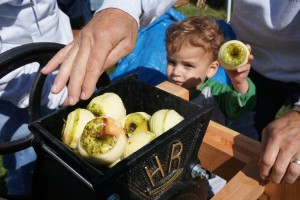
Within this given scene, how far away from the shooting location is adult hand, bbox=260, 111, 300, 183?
29.2 inches

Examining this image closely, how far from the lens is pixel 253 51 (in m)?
1.53

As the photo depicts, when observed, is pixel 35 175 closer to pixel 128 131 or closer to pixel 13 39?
pixel 128 131

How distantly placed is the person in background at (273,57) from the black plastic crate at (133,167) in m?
0.20

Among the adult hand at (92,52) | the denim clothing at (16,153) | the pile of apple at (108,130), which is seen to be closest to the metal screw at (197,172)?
the pile of apple at (108,130)

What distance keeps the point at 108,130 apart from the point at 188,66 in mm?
1066

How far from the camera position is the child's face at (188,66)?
5.37ft

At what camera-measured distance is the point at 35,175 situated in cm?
78

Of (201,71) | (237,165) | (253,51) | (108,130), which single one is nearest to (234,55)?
(253,51)

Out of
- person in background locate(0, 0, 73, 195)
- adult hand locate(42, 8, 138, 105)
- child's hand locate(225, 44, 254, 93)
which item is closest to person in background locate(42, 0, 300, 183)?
adult hand locate(42, 8, 138, 105)

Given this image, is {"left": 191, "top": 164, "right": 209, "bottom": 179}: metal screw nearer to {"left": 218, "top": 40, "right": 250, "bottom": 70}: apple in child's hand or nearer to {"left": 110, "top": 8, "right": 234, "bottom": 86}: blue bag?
{"left": 218, "top": 40, "right": 250, "bottom": 70}: apple in child's hand

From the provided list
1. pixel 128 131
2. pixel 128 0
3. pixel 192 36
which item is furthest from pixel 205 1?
pixel 128 131

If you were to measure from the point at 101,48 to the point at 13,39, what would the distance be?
0.54 metres

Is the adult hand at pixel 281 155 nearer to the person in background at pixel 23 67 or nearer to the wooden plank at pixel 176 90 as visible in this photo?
the wooden plank at pixel 176 90

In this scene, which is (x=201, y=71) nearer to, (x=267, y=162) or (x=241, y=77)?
(x=241, y=77)
